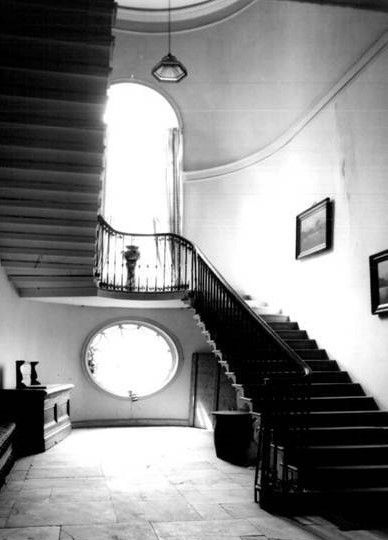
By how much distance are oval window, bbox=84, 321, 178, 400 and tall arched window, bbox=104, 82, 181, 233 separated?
2227mm

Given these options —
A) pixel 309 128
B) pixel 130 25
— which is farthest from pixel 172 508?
pixel 130 25

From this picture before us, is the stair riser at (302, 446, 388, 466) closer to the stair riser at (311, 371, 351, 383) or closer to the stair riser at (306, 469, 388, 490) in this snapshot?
the stair riser at (306, 469, 388, 490)

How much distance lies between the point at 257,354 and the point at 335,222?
2.46 metres

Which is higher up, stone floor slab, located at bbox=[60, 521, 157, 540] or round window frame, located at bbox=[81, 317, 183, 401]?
round window frame, located at bbox=[81, 317, 183, 401]

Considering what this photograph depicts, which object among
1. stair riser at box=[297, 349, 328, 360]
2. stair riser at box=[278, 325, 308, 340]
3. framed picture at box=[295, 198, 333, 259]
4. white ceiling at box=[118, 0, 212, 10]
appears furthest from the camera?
white ceiling at box=[118, 0, 212, 10]

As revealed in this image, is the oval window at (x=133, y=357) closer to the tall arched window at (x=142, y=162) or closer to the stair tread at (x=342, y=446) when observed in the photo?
the tall arched window at (x=142, y=162)

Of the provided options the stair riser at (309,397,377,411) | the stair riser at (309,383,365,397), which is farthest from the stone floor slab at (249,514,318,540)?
the stair riser at (309,383,365,397)

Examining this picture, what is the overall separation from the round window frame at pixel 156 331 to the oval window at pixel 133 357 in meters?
0.02

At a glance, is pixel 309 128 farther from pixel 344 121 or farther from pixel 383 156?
pixel 383 156

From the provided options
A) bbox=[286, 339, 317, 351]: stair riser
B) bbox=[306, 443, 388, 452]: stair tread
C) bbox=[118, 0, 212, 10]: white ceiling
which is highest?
bbox=[118, 0, 212, 10]: white ceiling

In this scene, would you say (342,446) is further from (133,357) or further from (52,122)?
(133,357)

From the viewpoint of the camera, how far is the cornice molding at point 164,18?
40.1ft

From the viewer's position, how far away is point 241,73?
1184 centimetres

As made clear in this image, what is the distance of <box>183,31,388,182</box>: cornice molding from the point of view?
24.4ft
